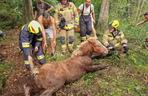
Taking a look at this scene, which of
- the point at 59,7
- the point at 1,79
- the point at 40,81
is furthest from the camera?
the point at 59,7

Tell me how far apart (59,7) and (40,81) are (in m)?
2.97

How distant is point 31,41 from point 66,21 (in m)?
1.77

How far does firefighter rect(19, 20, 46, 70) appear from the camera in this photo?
8.76 meters

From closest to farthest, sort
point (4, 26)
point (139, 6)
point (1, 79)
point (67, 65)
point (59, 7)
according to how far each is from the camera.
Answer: point (67, 65) → point (1, 79) → point (59, 7) → point (4, 26) → point (139, 6)

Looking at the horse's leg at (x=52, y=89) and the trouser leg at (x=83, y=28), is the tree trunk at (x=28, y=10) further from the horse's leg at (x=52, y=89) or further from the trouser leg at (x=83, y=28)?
the horse's leg at (x=52, y=89)


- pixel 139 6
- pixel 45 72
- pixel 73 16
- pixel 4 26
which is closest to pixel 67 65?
pixel 45 72

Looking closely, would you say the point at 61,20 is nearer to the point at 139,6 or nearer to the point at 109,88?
the point at 109,88

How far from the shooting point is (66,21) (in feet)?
34.4

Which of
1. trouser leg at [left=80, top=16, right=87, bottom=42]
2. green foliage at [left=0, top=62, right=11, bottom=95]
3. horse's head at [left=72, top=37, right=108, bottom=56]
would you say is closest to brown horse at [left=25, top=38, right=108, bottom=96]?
horse's head at [left=72, top=37, right=108, bottom=56]

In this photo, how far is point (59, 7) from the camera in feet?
33.8

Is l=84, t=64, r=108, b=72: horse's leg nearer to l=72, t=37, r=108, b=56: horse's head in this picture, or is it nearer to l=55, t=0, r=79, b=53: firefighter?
l=72, t=37, r=108, b=56: horse's head

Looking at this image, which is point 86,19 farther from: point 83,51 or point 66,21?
point 83,51

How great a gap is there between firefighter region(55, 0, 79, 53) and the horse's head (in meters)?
1.13

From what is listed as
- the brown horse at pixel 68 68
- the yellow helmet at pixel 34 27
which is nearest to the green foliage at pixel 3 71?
the brown horse at pixel 68 68
